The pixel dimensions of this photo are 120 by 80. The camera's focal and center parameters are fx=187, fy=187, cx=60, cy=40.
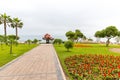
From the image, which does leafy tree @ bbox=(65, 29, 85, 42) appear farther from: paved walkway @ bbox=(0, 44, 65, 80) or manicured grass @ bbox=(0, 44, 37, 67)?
paved walkway @ bbox=(0, 44, 65, 80)

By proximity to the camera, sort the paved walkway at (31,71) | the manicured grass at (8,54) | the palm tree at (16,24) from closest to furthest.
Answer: the paved walkway at (31,71) → the manicured grass at (8,54) → the palm tree at (16,24)

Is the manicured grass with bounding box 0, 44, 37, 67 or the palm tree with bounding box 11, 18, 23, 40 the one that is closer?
the manicured grass with bounding box 0, 44, 37, 67

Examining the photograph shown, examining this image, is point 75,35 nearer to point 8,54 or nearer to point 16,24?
point 16,24

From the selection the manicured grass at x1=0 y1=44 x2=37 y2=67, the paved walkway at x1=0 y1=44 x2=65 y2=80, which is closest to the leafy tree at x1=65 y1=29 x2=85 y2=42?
the manicured grass at x1=0 y1=44 x2=37 y2=67

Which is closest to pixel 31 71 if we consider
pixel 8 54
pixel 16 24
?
pixel 8 54

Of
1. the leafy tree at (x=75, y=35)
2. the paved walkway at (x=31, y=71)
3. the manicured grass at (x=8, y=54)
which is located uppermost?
the leafy tree at (x=75, y=35)

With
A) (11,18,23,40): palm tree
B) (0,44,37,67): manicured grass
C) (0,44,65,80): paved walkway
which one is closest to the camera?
(0,44,65,80): paved walkway

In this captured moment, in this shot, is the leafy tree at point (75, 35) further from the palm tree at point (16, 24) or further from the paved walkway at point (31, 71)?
the paved walkway at point (31, 71)

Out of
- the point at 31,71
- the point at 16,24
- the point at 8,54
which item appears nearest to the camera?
the point at 31,71

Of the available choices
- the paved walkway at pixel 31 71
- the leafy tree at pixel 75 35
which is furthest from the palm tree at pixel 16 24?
the paved walkway at pixel 31 71

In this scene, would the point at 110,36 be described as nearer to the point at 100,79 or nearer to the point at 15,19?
the point at 15,19

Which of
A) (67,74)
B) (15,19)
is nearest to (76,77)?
(67,74)

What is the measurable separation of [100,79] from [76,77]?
1.23 m

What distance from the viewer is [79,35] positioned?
258ft
